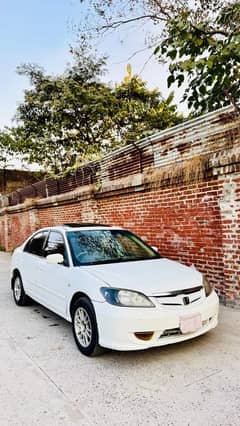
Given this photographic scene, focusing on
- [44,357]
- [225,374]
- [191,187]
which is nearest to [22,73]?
[191,187]

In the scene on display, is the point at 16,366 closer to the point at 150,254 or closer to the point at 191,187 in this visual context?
the point at 150,254

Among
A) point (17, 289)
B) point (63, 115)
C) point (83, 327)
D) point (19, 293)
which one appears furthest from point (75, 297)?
point (63, 115)

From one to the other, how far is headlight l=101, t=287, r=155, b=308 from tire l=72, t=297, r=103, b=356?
0.27m

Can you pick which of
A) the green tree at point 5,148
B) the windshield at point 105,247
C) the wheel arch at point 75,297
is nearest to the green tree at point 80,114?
the green tree at point 5,148

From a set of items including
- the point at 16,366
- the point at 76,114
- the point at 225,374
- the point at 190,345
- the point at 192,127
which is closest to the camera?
the point at 225,374

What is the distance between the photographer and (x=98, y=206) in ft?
27.2

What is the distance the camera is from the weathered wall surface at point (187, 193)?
466 cm

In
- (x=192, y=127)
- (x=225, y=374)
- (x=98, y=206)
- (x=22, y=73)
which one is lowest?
(x=225, y=374)

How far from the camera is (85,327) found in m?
3.38

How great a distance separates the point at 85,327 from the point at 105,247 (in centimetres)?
118

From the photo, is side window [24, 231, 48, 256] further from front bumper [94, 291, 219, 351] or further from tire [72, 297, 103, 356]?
front bumper [94, 291, 219, 351]

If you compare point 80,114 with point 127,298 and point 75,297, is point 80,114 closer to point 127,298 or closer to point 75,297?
point 75,297

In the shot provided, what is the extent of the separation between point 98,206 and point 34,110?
8.60m

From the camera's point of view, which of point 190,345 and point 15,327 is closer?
point 190,345
